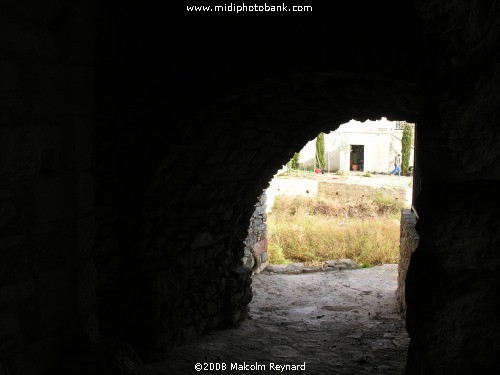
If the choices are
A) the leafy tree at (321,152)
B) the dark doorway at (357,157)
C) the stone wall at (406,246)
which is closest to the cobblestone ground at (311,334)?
the stone wall at (406,246)

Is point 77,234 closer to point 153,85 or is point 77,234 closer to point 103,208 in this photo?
point 103,208

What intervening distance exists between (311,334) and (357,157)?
1847 centimetres

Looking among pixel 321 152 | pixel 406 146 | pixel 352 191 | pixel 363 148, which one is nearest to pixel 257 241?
pixel 352 191

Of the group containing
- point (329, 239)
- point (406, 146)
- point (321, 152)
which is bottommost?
point (329, 239)

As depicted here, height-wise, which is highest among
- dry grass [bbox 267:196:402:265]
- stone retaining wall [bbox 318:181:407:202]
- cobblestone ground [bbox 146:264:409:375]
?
stone retaining wall [bbox 318:181:407:202]

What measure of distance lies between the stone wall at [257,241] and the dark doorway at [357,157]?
1543 cm

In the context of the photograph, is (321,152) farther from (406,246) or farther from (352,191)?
(406,246)

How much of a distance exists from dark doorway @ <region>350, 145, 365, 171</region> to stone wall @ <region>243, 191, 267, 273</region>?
15.4 meters

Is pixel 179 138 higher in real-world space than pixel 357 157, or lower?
lower

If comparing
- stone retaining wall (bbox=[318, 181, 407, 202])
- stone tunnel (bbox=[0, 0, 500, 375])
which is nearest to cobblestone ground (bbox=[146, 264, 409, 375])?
stone tunnel (bbox=[0, 0, 500, 375])

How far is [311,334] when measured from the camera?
4.77 metres

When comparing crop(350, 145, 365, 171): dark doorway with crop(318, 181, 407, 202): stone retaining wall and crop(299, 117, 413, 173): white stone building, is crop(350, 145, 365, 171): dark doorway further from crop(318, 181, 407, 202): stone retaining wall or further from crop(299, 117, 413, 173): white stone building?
crop(318, 181, 407, 202): stone retaining wall

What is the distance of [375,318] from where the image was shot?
540 centimetres

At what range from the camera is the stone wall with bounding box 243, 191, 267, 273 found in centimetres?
712
